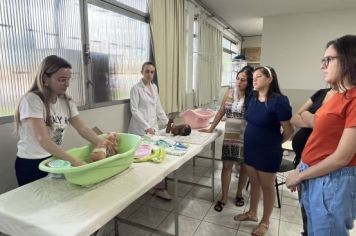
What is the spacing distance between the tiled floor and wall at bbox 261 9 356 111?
2946 millimetres

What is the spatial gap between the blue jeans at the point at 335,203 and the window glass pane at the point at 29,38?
1997mm

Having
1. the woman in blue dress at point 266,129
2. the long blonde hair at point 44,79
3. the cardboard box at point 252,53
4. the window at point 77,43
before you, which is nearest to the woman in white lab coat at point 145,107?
the window at point 77,43

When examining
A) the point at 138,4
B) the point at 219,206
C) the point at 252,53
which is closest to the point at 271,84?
the point at 219,206

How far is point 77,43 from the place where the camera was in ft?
7.33

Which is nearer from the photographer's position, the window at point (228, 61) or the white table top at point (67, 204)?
the white table top at point (67, 204)

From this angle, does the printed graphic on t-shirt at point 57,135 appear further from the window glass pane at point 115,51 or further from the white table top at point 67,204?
the window glass pane at point 115,51

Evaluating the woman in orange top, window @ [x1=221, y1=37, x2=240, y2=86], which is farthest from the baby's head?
window @ [x1=221, y1=37, x2=240, y2=86]

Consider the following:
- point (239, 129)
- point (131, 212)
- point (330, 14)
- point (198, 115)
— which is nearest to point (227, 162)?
point (239, 129)

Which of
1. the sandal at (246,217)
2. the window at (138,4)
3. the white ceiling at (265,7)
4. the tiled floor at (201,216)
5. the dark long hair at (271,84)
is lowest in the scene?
the tiled floor at (201,216)

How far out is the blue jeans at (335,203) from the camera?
0.99 meters

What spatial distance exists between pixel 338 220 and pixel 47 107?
5.12 ft

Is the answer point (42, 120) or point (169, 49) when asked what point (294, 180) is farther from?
point (169, 49)

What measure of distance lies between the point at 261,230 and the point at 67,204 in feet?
5.49

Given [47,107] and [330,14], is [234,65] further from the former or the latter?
[47,107]
